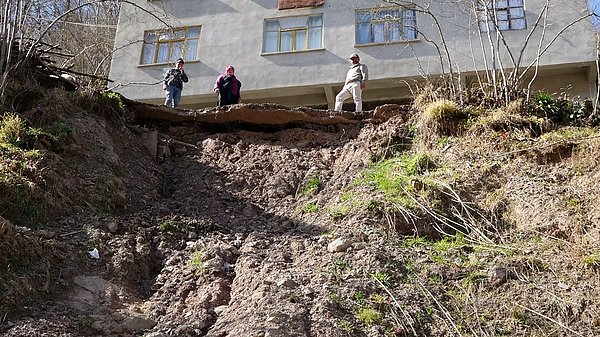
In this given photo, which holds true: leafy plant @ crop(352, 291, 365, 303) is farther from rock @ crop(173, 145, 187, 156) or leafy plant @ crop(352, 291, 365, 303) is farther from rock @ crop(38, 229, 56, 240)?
rock @ crop(173, 145, 187, 156)

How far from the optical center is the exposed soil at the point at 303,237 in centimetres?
536

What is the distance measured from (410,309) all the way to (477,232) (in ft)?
5.31

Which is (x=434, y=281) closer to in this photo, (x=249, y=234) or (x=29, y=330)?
(x=249, y=234)

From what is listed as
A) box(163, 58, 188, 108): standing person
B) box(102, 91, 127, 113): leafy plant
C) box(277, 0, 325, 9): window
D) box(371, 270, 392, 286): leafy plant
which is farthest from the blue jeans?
box(371, 270, 392, 286): leafy plant

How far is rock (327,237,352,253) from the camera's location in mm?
6512

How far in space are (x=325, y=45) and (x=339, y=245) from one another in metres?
9.51

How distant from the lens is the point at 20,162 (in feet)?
22.5

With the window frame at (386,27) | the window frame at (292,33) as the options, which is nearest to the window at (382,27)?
the window frame at (386,27)

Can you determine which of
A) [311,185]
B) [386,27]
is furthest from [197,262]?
[386,27]

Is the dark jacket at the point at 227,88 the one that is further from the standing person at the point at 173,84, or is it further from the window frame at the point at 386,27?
the window frame at the point at 386,27

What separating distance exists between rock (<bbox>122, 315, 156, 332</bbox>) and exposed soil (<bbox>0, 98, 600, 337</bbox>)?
0.01m

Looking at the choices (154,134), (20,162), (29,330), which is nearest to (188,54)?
(154,134)

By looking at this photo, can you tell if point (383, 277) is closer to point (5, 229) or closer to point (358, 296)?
point (358, 296)

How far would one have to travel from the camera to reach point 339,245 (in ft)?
21.4
